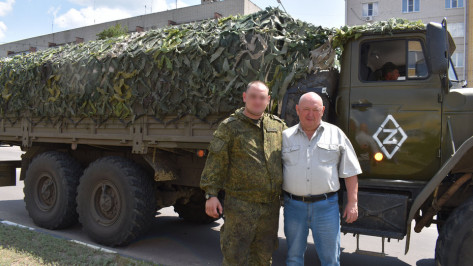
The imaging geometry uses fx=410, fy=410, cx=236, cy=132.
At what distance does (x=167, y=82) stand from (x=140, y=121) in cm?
67

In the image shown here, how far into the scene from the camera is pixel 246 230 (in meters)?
3.26

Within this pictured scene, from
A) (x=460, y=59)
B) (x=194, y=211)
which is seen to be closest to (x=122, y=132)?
(x=194, y=211)

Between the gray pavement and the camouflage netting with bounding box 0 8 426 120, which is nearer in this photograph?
the camouflage netting with bounding box 0 8 426 120

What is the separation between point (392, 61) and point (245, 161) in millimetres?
1943

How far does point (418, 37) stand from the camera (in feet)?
12.9

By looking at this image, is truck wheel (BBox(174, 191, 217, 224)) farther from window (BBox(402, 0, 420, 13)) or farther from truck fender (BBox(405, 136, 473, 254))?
window (BBox(402, 0, 420, 13))

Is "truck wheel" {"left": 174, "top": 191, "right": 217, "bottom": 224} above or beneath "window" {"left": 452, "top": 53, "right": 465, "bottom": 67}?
beneath

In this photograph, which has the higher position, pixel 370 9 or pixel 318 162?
pixel 370 9

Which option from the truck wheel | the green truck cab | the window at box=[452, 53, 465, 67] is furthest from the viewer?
the window at box=[452, 53, 465, 67]

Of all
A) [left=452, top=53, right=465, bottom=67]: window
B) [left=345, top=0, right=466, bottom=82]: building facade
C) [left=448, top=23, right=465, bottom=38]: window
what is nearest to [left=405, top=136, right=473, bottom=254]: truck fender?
[left=345, top=0, right=466, bottom=82]: building facade

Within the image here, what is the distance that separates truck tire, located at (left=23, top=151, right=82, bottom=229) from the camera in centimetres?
604

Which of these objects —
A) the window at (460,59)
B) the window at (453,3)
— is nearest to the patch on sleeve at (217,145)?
the window at (460,59)

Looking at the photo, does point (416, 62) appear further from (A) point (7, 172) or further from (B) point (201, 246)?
(A) point (7, 172)

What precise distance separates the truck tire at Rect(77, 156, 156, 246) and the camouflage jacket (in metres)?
2.24
